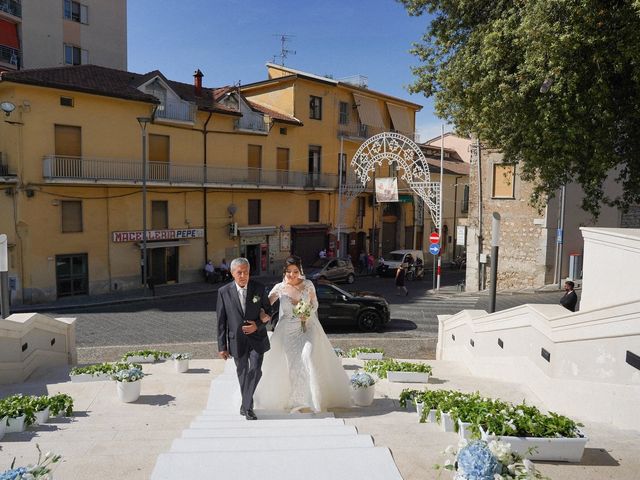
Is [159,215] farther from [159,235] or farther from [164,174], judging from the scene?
[164,174]

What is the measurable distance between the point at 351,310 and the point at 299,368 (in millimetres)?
10426

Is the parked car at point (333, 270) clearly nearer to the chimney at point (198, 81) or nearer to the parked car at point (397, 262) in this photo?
the parked car at point (397, 262)

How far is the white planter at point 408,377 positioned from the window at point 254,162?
22.4 meters

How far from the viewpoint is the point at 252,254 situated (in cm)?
2998

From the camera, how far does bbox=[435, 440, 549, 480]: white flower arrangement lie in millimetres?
2756

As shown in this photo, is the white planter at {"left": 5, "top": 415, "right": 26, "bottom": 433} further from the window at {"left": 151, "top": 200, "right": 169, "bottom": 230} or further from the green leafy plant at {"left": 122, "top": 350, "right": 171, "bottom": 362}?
the window at {"left": 151, "top": 200, "right": 169, "bottom": 230}

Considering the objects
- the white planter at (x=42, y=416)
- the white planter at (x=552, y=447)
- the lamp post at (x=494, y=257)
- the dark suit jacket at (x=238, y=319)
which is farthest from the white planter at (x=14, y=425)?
the lamp post at (x=494, y=257)

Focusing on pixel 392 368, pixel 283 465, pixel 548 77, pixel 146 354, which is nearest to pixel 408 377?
pixel 392 368

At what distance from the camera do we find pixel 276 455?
3.59 meters

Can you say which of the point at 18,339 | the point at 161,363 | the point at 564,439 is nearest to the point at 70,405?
the point at 18,339

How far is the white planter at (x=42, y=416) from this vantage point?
17.6 feet

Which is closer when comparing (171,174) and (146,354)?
(146,354)

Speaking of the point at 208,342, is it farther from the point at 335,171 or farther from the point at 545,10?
the point at 335,171

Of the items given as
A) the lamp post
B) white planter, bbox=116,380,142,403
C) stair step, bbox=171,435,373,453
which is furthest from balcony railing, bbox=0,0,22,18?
stair step, bbox=171,435,373,453
